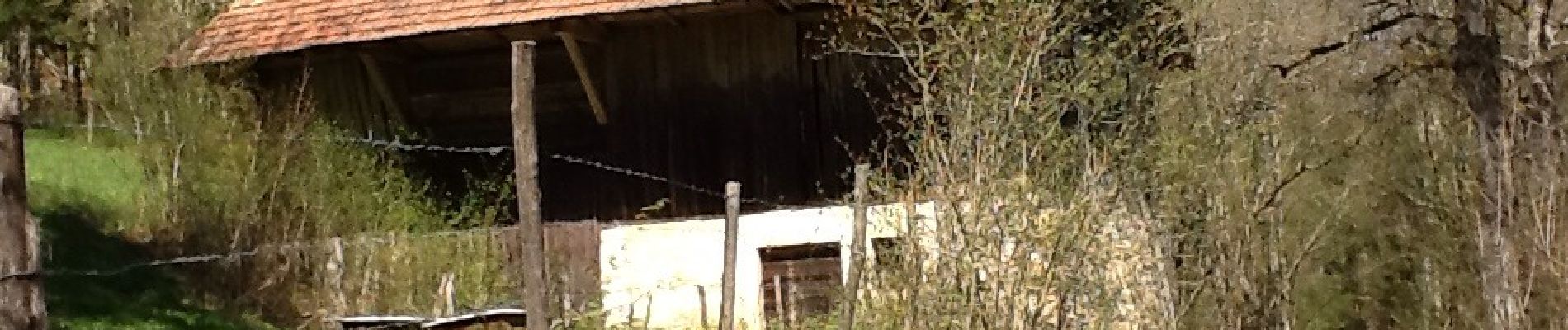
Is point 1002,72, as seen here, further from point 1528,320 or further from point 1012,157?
point 1528,320

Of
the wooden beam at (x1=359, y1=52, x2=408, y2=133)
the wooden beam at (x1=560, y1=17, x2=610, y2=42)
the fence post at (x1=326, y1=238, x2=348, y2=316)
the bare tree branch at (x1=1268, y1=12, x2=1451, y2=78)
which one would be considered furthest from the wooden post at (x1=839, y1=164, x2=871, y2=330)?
the wooden beam at (x1=359, y1=52, x2=408, y2=133)

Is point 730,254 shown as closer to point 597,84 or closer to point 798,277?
point 798,277

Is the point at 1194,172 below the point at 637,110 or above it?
below

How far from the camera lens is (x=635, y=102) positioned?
49.0 feet

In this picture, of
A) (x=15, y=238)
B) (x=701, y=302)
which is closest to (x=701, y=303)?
(x=701, y=302)

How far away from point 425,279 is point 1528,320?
900 centimetres

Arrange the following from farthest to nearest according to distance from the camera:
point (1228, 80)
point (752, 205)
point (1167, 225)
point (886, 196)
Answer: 1. point (1228, 80)
2. point (752, 205)
3. point (1167, 225)
4. point (886, 196)

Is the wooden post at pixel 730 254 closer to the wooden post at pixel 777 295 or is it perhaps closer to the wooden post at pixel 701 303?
the wooden post at pixel 777 295

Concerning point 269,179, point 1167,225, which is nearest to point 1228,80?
point 1167,225

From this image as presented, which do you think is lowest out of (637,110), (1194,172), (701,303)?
(701,303)

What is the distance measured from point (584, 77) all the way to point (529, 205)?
801 centimetres

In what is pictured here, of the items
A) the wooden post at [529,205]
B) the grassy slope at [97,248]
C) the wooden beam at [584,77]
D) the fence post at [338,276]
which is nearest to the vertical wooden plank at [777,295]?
the wooden beam at [584,77]

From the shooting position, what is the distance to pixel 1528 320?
44.2ft

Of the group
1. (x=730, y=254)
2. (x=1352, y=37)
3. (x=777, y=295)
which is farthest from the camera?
(x=1352, y=37)
